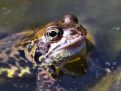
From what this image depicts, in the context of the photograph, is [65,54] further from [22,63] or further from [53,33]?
[22,63]

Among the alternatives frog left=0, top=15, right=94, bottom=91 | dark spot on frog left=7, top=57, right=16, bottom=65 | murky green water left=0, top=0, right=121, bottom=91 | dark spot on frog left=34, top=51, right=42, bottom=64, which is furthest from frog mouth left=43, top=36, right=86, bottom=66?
dark spot on frog left=7, top=57, right=16, bottom=65

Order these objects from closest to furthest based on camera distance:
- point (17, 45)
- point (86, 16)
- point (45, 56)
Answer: point (45, 56)
point (17, 45)
point (86, 16)

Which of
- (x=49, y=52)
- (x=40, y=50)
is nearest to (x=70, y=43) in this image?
(x=49, y=52)

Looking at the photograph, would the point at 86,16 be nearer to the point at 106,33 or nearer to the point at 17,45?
the point at 106,33

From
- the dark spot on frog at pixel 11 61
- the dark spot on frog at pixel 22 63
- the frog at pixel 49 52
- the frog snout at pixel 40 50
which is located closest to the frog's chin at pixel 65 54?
the frog at pixel 49 52

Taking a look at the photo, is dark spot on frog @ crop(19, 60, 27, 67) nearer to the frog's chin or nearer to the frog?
the frog

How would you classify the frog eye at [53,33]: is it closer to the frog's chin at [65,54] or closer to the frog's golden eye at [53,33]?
the frog's golden eye at [53,33]

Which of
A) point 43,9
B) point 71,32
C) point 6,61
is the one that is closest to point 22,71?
point 6,61
